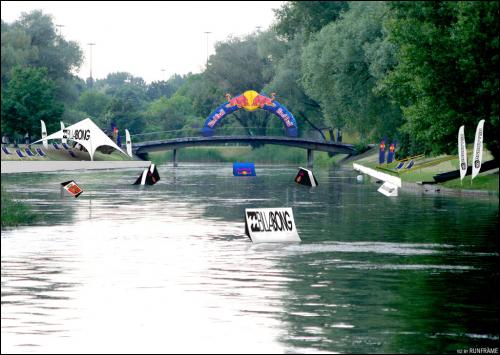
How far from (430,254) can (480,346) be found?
11.7m

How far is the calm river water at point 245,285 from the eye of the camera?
14.2 m

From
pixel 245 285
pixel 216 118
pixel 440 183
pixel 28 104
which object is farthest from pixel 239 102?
pixel 245 285

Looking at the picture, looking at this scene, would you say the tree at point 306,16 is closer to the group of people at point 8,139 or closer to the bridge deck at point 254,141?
the bridge deck at point 254,141

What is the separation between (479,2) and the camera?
2184 inches

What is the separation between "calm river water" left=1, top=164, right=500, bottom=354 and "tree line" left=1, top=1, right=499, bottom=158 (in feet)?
64.7

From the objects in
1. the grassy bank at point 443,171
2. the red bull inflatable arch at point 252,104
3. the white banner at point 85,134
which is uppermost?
the red bull inflatable arch at point 252,104

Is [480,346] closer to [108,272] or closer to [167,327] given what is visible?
[167,327]

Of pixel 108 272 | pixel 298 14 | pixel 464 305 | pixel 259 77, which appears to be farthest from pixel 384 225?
pixel 259 77

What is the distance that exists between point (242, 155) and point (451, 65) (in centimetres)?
11499

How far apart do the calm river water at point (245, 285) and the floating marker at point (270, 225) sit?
611mm

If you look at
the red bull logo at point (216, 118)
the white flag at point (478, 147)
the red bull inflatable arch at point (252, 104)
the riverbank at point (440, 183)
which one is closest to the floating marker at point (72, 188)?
the riverbank at point (440, 183)

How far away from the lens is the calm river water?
14180 mm

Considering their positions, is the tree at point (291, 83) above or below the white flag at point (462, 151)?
above

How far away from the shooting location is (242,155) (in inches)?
6777
